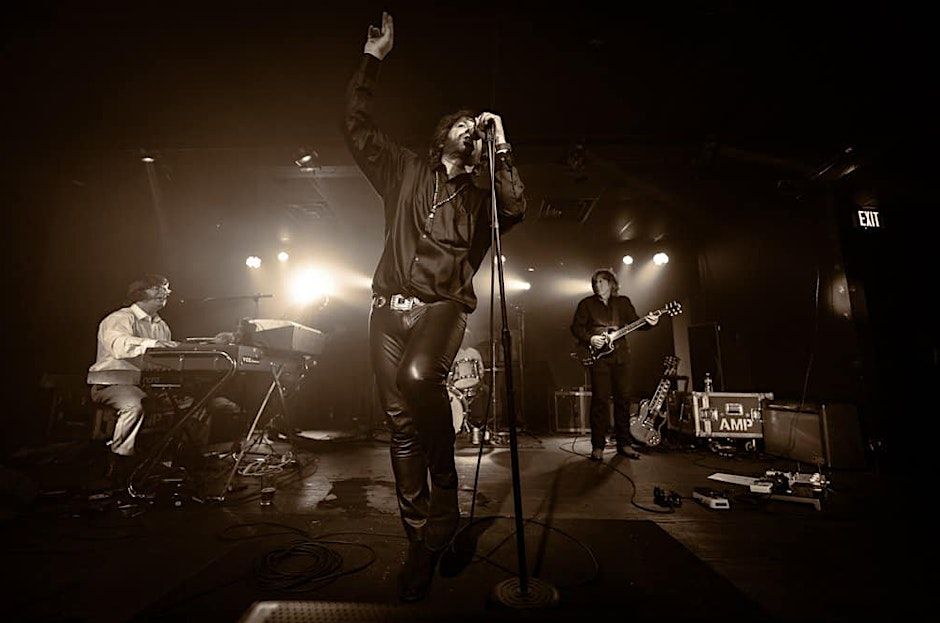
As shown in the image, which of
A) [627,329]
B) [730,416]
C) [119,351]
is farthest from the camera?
[730,416]

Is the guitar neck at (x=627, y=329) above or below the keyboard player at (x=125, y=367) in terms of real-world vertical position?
above

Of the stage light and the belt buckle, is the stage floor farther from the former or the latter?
the stage light

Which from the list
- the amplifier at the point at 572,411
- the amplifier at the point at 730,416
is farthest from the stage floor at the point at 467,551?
the amplifier at the point at 572,411

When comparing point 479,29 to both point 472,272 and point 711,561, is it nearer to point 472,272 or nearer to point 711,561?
point 472,272

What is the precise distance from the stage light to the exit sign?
27.7 feet

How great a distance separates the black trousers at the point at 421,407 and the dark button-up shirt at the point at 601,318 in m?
3.39

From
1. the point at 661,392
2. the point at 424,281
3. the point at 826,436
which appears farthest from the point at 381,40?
the point at 661,392

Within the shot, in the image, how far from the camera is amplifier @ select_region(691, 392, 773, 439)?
4.90m

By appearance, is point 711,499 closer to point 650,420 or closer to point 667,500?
point 667,500

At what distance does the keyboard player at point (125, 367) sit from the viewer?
3.25 m

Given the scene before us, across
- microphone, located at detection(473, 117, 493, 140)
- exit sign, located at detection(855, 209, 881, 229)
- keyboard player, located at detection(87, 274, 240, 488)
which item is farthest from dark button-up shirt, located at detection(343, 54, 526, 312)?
exit sign, located at detection(855, 209, 881, 229)

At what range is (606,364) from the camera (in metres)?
4.72

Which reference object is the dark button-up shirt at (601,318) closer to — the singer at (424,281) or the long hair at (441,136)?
the singer at (424,281)

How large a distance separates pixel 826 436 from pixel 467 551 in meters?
4.13
